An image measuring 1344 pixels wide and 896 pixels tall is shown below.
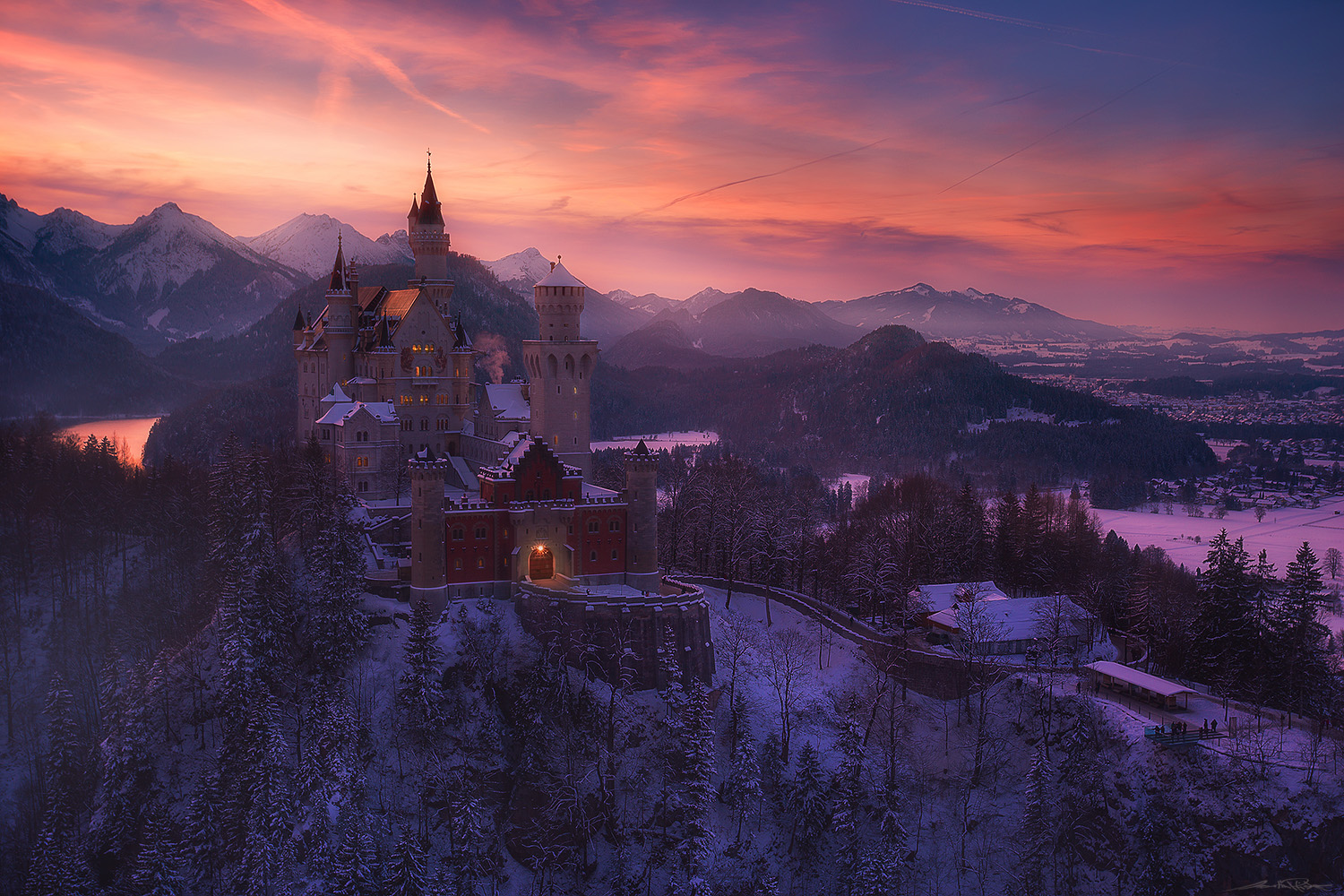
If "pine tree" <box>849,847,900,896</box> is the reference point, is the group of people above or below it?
above

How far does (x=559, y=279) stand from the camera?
2987 inches

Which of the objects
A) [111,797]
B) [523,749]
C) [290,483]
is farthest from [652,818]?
[290,483]

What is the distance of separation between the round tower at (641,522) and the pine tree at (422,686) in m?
16.5

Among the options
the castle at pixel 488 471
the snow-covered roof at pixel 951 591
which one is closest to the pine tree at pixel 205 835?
the castle at pixel 488 471

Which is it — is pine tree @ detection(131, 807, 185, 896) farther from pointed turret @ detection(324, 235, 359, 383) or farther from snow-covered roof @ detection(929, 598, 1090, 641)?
snow-covered roof @ detection(929, 598, 1090, 641)

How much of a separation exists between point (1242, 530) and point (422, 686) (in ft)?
441

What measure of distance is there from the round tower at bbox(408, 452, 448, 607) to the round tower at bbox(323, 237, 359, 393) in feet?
104

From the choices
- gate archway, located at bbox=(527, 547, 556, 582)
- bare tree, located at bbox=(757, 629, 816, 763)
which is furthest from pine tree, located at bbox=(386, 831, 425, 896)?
bare tree, located at bbox=(757, 629, 816, 763)

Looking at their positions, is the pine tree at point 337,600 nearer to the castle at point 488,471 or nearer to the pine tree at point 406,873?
the castle at point 488,471

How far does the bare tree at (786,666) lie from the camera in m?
62.2

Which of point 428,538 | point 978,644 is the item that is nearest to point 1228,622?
point 978,644

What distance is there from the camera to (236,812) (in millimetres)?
52500

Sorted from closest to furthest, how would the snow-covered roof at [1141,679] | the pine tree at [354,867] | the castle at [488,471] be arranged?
the pine tree at [354,867]
the snow-covered roof at [1141,679]
the castle at [488,471]

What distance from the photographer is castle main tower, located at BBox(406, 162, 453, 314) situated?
93.1 meters
